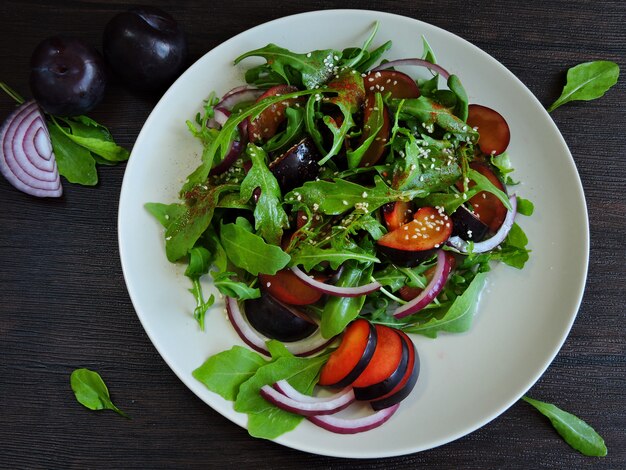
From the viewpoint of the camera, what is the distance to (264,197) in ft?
5.64

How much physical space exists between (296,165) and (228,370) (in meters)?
0.60

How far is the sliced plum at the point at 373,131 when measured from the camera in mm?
1771

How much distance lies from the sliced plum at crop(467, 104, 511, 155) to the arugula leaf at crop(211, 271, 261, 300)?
79 cm

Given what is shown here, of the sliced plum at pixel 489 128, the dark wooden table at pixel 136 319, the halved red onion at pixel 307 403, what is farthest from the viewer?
the dark wooden table at pixel 136 319

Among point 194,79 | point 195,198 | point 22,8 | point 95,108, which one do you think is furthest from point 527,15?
point 22,8

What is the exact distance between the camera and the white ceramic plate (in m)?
1.80

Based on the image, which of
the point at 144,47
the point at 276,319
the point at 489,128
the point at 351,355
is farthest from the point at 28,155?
the point at 489,128

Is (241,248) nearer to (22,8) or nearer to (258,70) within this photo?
(258,70)

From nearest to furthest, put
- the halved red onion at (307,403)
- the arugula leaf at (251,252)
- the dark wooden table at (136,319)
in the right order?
1. the arugula leaf at (251,252)
2. the halved red onion at (307,403)
3. the dark wooden table at (136,319)

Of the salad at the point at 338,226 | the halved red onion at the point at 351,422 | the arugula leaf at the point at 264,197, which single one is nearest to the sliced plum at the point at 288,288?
the salad at the point at 338,226

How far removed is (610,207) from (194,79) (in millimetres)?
1374

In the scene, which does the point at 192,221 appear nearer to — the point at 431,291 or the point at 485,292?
the point at 431,291

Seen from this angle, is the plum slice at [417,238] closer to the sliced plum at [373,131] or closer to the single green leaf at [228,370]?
the sliced plum at [373,131]

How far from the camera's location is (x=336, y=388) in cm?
179
